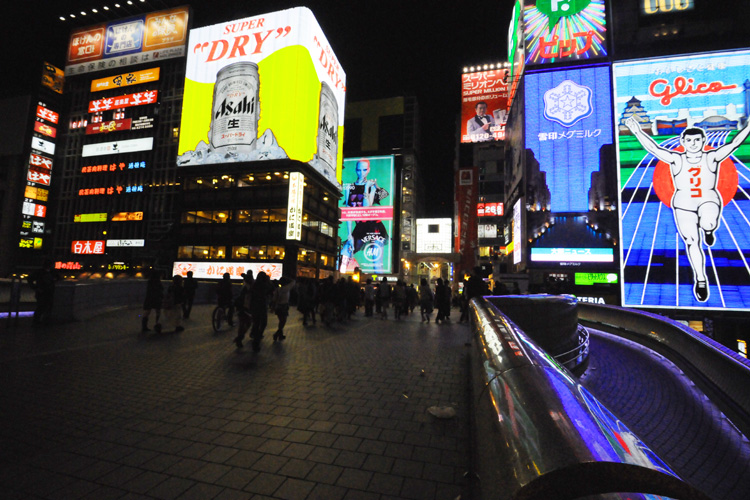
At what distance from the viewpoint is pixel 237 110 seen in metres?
38.4

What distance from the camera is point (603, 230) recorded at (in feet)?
100

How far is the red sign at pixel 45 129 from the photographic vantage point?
2035 inches

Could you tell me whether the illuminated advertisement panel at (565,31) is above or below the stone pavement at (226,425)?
above

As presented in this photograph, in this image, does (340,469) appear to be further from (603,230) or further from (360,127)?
(360,127)

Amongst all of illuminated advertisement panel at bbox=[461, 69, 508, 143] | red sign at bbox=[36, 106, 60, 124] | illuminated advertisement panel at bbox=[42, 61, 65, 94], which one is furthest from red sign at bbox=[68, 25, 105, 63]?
illuminated advertisement panel at bbox=[461, 69, 508, 143]

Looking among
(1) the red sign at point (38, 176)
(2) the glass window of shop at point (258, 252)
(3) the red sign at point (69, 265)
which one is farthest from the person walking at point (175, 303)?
(1) the red sign at point (38, 176)

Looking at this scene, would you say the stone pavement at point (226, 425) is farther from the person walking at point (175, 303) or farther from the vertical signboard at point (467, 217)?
the vertical signboard at point (467, 217)

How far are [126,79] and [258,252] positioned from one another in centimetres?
4332

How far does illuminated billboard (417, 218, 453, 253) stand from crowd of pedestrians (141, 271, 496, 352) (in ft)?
125

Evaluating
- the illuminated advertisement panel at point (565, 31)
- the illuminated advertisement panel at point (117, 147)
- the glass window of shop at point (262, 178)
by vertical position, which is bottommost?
the glass window of shop at point (262, 178)

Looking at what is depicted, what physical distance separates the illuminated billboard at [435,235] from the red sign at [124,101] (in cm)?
4781

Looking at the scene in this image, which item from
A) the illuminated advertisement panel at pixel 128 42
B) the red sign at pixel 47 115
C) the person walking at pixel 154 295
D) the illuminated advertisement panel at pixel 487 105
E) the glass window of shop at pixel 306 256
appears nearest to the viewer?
the person walking at pixel 154 295

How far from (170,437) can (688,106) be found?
141 feet

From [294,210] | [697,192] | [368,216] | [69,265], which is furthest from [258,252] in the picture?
[697,192]
